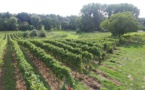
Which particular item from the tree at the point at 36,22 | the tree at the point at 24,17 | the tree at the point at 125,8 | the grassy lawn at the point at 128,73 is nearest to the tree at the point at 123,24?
the grassy lawn at the point at 128,73

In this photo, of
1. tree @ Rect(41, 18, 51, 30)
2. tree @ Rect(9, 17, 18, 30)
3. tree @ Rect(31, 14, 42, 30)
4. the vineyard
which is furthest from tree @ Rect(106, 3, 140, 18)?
the vineyard

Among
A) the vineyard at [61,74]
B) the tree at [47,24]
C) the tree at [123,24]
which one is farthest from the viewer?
the tree at [47,24]

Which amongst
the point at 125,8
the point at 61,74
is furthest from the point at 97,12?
the point at 61,74

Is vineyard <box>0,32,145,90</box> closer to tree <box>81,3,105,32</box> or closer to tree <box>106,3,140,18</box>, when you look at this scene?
tree <box>81,3,105,32</box>

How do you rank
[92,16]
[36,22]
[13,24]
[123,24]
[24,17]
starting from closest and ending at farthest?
[123,24] → [92,16] → [13,24] → [36,22] → [24,17]

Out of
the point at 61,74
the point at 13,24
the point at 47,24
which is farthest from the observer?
the point at 47,24

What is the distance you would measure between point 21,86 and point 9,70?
5.40 m

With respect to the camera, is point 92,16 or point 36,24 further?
point 36,24

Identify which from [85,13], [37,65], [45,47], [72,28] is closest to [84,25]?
[85,13]

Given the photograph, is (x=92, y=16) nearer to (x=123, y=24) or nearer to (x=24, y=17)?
(x=123, y=24)

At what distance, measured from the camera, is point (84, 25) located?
92438 millimetres

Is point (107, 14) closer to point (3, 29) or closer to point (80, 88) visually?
point (3, 29)

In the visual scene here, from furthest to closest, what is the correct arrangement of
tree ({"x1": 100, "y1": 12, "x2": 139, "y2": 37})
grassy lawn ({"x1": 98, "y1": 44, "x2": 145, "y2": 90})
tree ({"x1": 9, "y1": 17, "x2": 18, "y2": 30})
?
tree ({"x1": 9, "y1": 17, "x2": 18, "y2": 30})
tree ({"x1": 100, "y1": 12, "x2": 139, "y2": 37})
grassy lawn ({"x1": 98, "y1": 44, "x2": 145, "y2": 90})

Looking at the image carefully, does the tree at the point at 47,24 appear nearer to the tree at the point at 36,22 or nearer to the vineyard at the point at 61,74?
the tree at the point at 36,22
